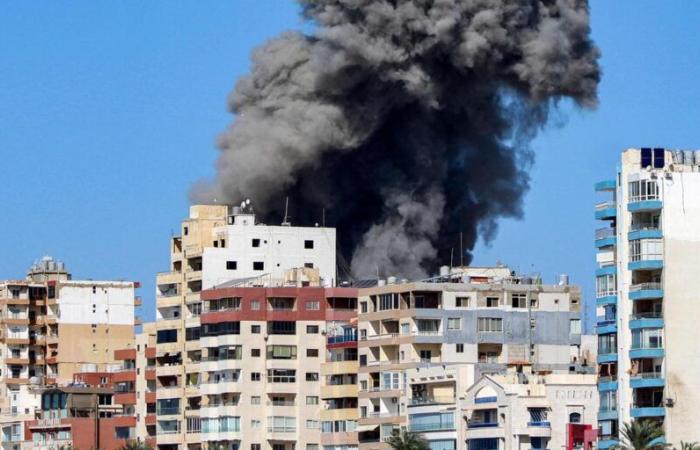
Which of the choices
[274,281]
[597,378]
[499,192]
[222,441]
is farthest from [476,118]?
[597,378]

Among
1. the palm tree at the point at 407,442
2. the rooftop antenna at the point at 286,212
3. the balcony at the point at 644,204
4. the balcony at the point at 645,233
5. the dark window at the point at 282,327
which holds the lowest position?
the palm tree at the point at 407,442

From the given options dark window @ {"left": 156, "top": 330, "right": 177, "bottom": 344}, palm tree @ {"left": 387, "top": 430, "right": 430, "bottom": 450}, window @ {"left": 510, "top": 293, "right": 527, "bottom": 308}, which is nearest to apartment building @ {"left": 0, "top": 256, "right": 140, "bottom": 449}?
dark window @ {"left": 156, "top": 330, "right": 177, "bottom": 344}

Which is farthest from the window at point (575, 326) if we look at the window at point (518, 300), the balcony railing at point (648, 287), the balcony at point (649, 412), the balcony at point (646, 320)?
the balcony at point (649, 412)

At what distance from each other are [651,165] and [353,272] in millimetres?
38079

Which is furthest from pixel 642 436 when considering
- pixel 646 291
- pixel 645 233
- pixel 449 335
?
pixel 449 335

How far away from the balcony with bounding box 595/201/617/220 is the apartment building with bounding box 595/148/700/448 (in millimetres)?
727

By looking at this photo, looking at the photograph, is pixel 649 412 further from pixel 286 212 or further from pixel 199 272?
pixel 286 212

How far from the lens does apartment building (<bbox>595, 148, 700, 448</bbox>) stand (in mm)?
92688

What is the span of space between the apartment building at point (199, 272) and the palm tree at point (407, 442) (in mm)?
22714

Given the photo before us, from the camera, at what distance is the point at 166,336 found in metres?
130

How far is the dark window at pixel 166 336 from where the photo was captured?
129 m

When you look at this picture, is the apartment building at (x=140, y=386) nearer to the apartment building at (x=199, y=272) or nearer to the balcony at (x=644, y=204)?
the apartment building at (x=199, y=272)

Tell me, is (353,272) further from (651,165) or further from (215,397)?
(651,165)

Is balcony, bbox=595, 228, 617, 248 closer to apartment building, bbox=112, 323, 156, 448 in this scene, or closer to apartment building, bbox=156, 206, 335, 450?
apartment building, bbox=156, 206, 335, 450
